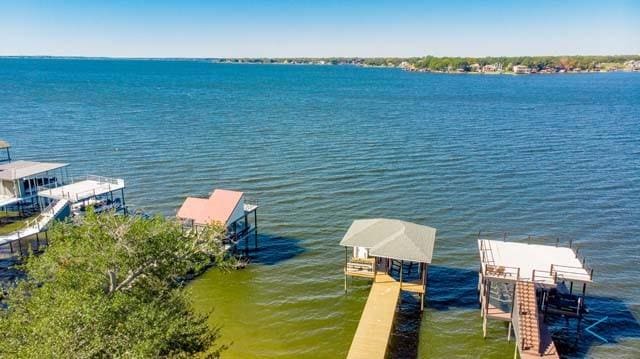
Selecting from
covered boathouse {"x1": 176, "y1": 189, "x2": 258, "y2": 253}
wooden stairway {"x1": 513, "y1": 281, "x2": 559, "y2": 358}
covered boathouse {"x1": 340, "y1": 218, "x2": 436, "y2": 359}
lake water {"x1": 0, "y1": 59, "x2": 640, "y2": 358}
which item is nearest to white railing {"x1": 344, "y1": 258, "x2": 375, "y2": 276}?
covered boathouse {"x1": 340, "y1": 218, "x2": 436, "y2": 359}

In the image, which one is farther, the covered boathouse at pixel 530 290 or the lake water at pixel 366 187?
the lake water at pixel 366 187

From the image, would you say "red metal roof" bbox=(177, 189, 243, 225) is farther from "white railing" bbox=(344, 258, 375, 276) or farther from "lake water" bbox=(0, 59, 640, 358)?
"white railing" bbox=(344, 258, 375, 276)

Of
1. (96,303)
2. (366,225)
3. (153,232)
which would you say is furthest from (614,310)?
(96,303)

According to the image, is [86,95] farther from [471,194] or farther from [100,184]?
[471,194]

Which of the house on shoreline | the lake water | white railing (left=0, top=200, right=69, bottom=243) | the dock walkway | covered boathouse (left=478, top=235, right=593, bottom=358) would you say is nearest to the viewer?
the dock walkway

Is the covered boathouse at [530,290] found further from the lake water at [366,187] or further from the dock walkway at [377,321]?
the dock walkway at [377,321]

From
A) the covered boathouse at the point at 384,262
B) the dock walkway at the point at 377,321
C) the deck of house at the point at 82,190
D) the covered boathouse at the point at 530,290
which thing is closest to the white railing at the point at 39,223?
the deck of house at the point at 82,190
